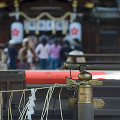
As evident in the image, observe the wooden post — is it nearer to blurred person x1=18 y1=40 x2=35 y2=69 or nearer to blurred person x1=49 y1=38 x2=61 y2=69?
blurred person x1=18 y1=40 x2=35 y2=69

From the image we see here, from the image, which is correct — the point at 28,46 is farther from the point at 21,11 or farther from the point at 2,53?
the point at 21,11

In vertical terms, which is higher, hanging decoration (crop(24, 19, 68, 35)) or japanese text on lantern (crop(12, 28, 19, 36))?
hanging decoration (crop(24, 19, 68, 35))

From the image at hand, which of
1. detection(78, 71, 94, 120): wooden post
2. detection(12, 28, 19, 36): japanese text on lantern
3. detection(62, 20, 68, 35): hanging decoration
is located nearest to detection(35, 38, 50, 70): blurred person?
detection(12, 28, 19, 36): japanese text on lantern

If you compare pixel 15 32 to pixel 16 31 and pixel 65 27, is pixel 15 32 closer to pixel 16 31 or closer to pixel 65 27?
pixel 16 31

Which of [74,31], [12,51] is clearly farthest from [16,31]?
[12,51]

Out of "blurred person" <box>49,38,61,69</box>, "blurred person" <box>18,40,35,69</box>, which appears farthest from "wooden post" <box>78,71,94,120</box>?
"blurred person" <box>49,38,61,69</box>

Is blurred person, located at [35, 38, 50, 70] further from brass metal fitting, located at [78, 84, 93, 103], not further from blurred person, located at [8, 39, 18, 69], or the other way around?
brass metal fitting, located at [78, 84, 93, 103]

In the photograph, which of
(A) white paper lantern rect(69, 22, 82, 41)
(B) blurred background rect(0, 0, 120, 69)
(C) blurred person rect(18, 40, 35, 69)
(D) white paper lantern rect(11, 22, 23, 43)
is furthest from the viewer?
(B) blurred background rect(0, 0, 120, 69)

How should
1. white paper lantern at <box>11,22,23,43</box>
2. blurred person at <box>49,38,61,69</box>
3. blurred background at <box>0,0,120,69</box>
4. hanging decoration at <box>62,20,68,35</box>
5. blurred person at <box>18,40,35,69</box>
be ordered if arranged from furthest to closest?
hanging decoration at <box>62,20,68,35</box> < blurred background at <box>0,0,120,69</box> < white paper lantern at <box>11,22,23,43</box> < blurred person at <box>49,38,61,69</box> < blurred person at <box>18,40,35,69</box>

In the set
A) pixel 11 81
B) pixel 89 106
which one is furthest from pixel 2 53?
pixel 89 106

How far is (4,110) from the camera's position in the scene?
13.6 feet

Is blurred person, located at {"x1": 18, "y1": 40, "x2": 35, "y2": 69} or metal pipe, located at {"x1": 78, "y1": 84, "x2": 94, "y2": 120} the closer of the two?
metal pipe, located at {"x1": 78, "y1": 84, "x2": 94, "y2": 120}

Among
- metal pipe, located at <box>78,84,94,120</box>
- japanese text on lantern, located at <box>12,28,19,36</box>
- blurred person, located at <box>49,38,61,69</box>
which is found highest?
japanese text on lantern, located at <box>12,28,19,36</box>

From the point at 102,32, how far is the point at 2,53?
34.6ft
